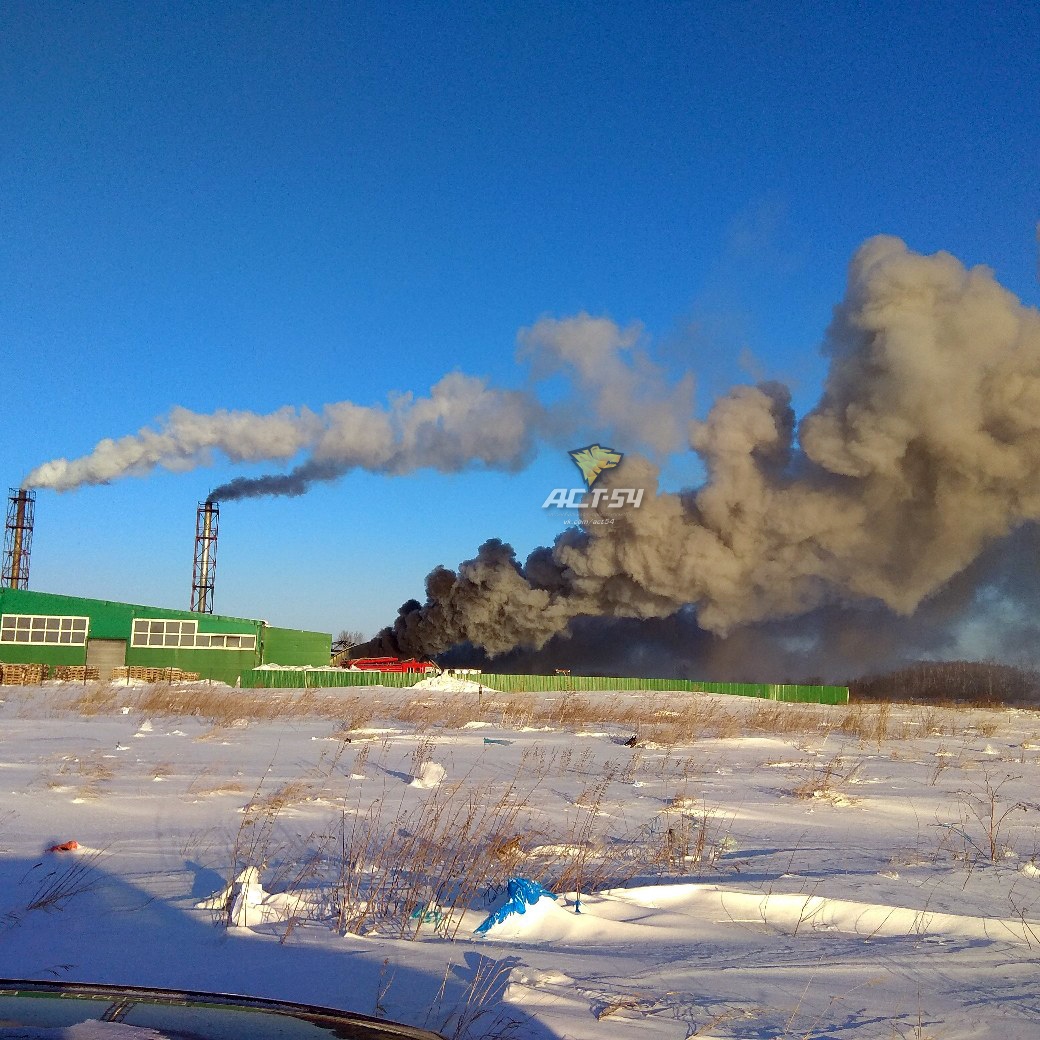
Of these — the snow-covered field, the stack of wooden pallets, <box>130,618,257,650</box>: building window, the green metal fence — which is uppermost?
the snow-covered field

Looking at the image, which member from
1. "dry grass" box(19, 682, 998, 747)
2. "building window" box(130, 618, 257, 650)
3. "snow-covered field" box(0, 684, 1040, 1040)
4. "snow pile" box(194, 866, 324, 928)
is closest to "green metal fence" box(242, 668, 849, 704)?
"building window" box(130, 618, 257, 650)

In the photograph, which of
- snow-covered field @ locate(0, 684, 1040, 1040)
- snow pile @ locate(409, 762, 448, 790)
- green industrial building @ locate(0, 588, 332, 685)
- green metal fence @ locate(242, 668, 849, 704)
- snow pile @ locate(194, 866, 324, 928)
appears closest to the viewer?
snow-covered field @ locate(0, 684, 1040, 1040)

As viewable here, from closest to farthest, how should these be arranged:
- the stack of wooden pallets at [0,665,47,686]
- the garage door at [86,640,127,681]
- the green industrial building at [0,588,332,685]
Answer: the stack of wooden pallets at [0,665,47,686]
the green industrial building at [0,588,332,685]
the garage door at [86,640,127,681]

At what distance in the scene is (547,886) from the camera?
552cm

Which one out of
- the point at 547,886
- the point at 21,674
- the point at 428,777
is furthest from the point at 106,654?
the point at 547,886

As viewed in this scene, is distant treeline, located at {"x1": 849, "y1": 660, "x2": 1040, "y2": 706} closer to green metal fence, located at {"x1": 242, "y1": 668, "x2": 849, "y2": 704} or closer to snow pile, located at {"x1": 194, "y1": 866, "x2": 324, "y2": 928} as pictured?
green metal fence, located at {"x1": 242, "y1": 668, "x2": 849, "y2": 704}

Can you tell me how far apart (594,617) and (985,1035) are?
49941 millimetres

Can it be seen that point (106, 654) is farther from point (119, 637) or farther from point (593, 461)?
point (593, 461)

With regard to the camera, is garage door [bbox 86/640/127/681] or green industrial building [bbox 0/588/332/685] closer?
green industrial building [bbox 0/588/332/685]

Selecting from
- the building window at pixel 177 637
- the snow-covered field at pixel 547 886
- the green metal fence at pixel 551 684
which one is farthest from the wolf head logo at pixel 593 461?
the snow-covered field at pixel 547 886

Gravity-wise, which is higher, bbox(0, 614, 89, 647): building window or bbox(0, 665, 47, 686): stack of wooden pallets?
bbox(0, 614, 89, 647): building window

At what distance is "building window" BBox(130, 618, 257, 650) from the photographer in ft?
139

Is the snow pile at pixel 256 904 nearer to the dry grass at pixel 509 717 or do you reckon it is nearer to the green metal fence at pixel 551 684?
the dry grass at pixel 509 717

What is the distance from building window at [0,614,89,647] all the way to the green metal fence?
27.8 ft
